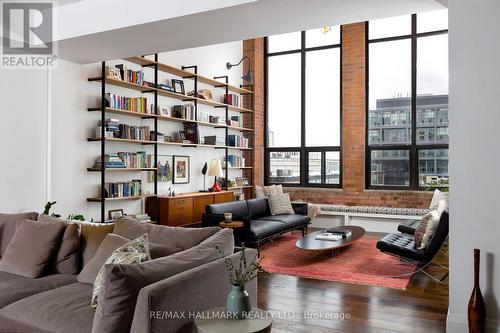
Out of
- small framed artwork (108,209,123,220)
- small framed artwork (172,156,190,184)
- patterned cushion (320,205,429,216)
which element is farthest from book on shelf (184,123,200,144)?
patterned cushion (320,205,429,216)

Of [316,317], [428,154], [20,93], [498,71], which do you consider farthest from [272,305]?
[428,154]

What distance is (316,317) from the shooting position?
3709mm

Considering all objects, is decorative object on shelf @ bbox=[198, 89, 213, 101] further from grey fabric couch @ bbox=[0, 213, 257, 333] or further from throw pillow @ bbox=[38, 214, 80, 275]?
grey fabric couch @ bbox=[0, 213, 257, 333]

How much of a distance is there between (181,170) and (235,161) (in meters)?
1.64

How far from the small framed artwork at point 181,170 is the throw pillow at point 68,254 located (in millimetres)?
3745

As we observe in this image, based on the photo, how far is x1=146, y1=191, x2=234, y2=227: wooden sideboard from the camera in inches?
256

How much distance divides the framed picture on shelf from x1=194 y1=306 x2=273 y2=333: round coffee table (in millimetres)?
4570

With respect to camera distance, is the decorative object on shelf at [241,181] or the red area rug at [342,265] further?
the decorative object on shelf at [241,181]

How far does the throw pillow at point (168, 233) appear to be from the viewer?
3.15 meters

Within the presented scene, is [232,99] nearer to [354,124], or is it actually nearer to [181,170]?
[181,170]

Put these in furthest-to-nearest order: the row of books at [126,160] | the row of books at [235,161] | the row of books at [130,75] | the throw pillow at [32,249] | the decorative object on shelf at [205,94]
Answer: the row of books at [235,161]
the decorative object on shelf at [205,94]
the row of books at [130,75]
the row of books at [126,160]
the throw pillow at [32,249]

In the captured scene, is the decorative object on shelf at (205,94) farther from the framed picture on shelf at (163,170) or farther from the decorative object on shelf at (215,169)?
the framed picture on shelf at (163,170)

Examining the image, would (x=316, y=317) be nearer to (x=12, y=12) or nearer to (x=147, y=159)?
(x=147, y=159)

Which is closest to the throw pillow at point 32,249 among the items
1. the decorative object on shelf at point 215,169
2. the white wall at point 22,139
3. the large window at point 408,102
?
the white wall at point 22,139
